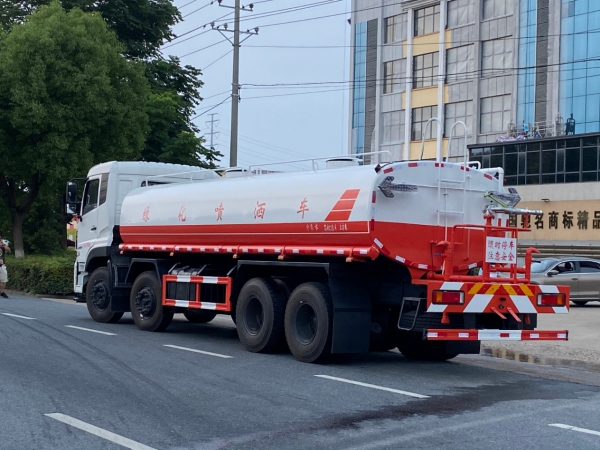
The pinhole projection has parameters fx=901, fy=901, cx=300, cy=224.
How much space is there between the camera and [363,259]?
11.6 meters

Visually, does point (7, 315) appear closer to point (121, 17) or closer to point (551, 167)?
point (121, 17)

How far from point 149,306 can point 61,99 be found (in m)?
15.5

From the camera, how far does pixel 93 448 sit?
276 inches

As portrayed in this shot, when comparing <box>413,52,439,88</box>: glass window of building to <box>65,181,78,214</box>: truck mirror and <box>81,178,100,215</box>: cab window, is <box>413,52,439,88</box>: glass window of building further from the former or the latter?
<box>65,181,78,214</box>: truck mirror

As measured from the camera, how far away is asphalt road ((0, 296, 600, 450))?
294 inches

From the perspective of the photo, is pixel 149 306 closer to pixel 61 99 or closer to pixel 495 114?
pixel 61 99

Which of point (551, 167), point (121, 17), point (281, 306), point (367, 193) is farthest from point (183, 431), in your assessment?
point (551, 167)

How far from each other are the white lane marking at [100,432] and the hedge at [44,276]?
19.9 meters

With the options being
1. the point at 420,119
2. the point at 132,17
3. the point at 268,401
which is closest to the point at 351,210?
the point at 268,401

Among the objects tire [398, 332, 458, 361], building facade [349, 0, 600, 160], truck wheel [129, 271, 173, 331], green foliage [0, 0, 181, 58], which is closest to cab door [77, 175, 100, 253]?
truck wheel [129, 271, 173, 331]

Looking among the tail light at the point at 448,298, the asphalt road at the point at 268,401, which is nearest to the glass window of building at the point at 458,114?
the asphalt road at the point at 268,401

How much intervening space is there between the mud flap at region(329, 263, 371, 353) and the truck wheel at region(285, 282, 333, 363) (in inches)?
5.5

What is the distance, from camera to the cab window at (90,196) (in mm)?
18188

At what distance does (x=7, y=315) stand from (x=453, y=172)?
34.2 feet
